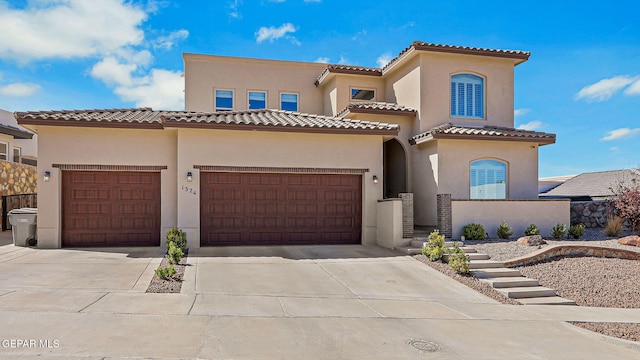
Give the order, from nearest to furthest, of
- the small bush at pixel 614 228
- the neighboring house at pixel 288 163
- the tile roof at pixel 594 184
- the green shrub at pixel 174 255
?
the green shrub at pixel 174 255 < the neighboring house at pixel 288 163 < the small bush at pixel 614 228 < the tile roof at pixel 594 184

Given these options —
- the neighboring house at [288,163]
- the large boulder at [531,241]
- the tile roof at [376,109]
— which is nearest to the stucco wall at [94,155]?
the neighboring house at [288,163]

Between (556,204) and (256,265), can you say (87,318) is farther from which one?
(556,204)

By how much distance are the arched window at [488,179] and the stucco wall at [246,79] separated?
8432mm

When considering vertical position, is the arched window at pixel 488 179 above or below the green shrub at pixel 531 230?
above

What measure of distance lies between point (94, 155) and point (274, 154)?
562 centimetres

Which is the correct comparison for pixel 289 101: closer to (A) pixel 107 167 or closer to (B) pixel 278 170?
(B) pixel 278 170

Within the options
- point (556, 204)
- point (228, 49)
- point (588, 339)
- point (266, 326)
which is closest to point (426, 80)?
point (556, 204)

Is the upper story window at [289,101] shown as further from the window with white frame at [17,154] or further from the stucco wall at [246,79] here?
the window with white frame at [17,154]

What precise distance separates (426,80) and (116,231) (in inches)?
492

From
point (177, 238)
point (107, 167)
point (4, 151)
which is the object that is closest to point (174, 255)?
point (177, 238)

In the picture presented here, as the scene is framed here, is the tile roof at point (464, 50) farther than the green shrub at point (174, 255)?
Yes

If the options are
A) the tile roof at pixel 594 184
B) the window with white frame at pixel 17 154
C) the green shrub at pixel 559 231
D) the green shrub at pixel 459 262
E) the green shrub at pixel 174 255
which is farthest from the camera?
the window with white frame at pixel 17 154

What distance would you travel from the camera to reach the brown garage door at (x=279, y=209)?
14750 mm

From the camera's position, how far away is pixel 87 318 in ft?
23.2
